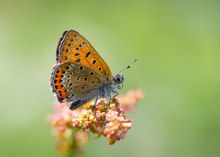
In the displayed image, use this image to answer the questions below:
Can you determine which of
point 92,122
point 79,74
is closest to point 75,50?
point 79,74

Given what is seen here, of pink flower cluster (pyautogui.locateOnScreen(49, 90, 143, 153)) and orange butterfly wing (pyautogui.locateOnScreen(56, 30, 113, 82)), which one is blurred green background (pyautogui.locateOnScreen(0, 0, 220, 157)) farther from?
orange butterfly wing (pyautogui.locateOnScreen(56, 30, 113, 82))

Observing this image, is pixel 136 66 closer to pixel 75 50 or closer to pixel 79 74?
pixel 79 74

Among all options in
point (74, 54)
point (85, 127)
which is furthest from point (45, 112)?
point (85, 127)

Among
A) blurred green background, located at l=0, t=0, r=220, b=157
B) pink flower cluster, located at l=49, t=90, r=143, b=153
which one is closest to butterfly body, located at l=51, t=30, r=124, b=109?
pink flower cluster, located at l=49, t=90, r=143, b=153

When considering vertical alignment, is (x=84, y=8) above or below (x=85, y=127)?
above

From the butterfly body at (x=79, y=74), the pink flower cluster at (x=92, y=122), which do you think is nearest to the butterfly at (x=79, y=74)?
the butterfly body at (x=79, y=74)

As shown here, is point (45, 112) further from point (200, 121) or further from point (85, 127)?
point (85, 127)

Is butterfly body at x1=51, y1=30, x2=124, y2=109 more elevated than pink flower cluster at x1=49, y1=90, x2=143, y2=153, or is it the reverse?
butterfly body at x1=51, y1=30, x2=124, y2=109
